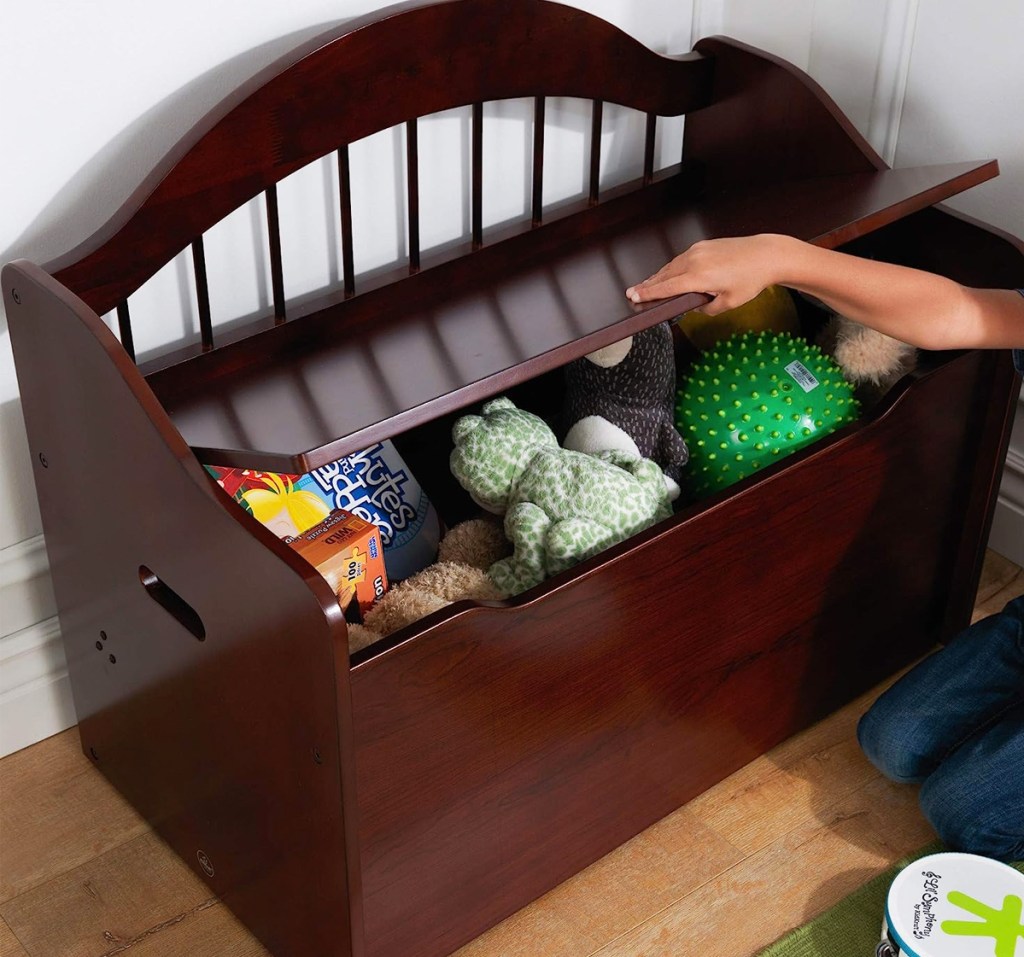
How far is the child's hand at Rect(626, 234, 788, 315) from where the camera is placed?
1.10 meters

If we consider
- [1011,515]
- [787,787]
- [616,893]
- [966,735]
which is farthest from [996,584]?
[616,893]

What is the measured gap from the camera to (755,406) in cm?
130

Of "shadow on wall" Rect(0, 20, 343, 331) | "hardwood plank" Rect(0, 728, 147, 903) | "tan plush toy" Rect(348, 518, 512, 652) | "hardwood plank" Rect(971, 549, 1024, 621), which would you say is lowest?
"hardwood plank" Rect(0, 728, 147, 903)

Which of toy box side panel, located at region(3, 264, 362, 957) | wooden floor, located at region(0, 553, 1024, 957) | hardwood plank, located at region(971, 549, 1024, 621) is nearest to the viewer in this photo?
toy box side panel, located at region(3, 264, 362, 957)

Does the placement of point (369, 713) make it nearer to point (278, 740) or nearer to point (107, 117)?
point (278, 740)

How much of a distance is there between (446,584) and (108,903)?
0.42 metres

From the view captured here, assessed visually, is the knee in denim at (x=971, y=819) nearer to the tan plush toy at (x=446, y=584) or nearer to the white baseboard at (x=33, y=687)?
the tan plush toy at (x=446, y=584)

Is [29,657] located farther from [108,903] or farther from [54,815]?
[108,903]

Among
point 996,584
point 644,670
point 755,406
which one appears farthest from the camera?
point 996,584

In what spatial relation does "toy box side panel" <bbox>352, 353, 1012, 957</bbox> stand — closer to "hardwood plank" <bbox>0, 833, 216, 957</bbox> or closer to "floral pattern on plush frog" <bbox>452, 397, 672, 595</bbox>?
"floral pattern on plush frog" <bbox>452, 397, 672, 595</bbox>

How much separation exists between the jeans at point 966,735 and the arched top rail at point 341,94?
664 millimetres

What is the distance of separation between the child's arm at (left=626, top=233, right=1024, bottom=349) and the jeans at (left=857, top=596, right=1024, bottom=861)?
0.31 m

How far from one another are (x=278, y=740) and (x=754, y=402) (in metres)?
0.56

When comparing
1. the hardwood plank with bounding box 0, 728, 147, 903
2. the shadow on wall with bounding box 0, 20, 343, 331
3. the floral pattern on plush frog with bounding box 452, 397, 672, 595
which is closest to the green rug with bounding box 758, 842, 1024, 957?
the floral pattern on plush frog with bounding box 452, 397, 672, 595
